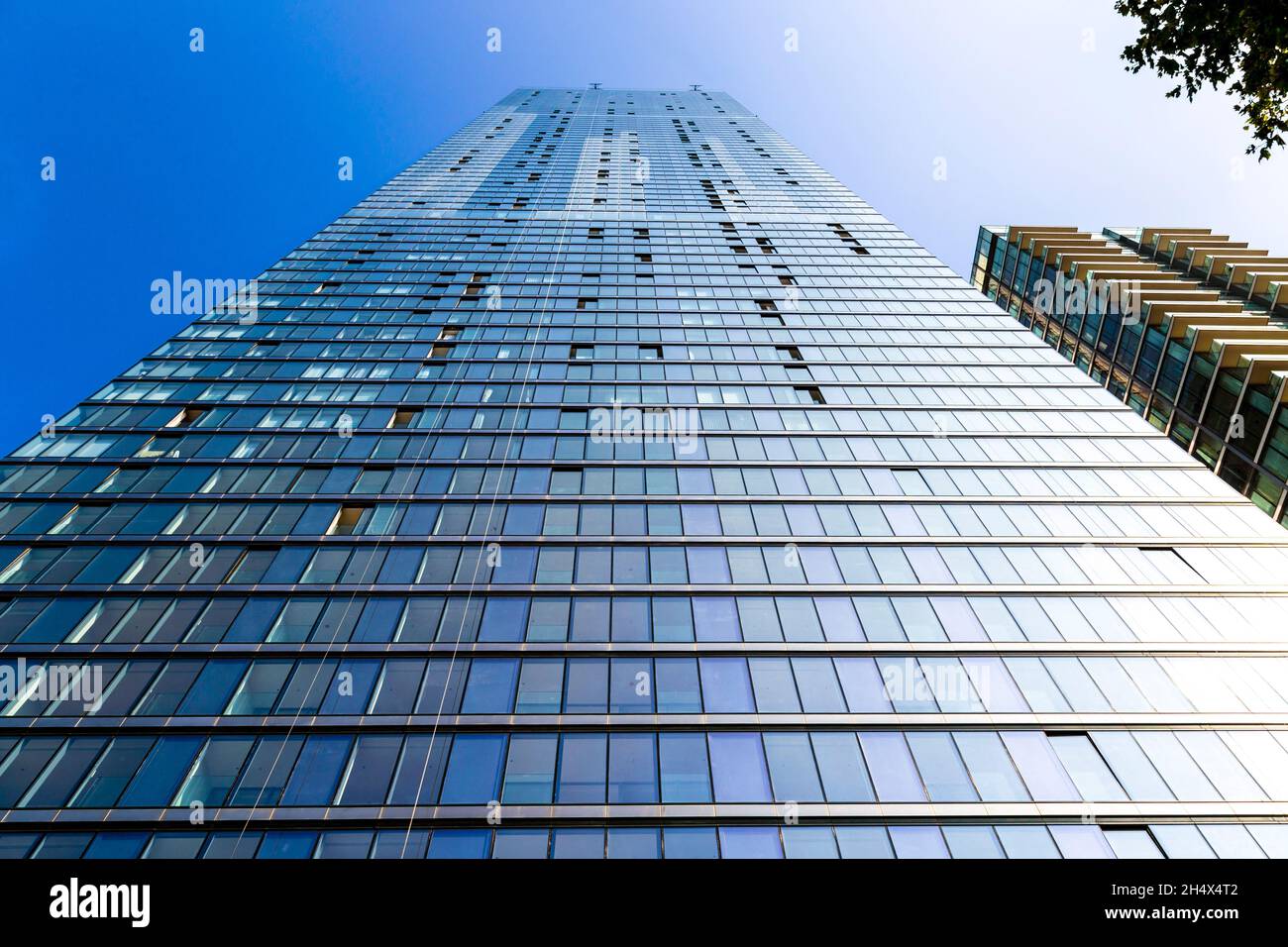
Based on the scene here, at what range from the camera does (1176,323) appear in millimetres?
42906

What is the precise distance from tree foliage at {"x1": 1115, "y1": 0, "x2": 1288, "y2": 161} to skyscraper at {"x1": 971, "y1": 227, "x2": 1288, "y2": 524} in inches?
1038

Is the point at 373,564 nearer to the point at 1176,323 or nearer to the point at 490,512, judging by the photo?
the point at 490,512

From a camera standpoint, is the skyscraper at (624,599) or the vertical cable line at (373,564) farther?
the vertical cable line at (373,564)

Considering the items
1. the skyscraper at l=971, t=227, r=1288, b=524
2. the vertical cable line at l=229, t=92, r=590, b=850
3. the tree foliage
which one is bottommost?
the vertical cable line at l=229, t=92, r=590, b=850

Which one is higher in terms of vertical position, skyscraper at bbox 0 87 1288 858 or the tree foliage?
the tree foliage

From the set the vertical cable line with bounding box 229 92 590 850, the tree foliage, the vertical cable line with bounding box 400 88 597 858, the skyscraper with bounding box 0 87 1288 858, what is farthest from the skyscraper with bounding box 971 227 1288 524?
the vertical cable line with bounding box 229 92 590 850

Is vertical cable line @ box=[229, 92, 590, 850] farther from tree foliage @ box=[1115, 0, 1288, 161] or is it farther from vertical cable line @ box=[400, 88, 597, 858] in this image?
tree foliage @ box=[1115, 0, 1288, 161]

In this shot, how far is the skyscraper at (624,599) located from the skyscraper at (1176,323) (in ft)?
33.5

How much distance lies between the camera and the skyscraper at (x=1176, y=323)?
3684cm

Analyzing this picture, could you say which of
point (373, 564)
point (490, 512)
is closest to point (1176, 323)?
point (490, 512)

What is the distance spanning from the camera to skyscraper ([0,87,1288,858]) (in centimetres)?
1672

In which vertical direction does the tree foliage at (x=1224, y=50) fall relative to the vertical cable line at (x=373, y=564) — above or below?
above

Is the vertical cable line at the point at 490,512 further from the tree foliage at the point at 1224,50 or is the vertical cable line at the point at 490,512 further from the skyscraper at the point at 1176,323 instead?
the skyscraper at the point at 1176,323

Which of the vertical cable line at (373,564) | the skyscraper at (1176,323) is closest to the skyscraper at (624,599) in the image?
the vertical cable line at (373,564)
